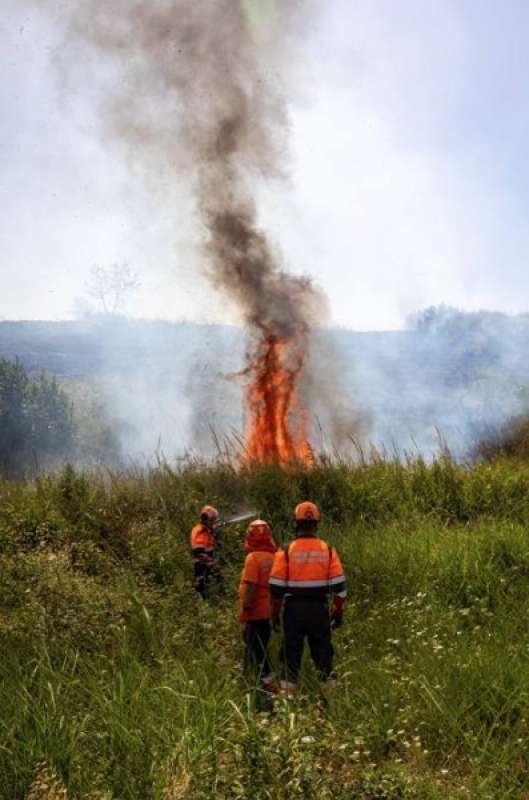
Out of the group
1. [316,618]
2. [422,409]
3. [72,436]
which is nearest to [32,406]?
[72,436]

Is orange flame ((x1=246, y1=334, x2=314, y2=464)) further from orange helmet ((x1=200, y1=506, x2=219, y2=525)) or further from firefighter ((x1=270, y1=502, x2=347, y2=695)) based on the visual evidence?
firefighter ((x1=270, y1=502, x2=347, y2=695))

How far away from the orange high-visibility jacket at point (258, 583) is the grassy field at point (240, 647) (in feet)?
1.94

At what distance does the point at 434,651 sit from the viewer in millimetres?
6270

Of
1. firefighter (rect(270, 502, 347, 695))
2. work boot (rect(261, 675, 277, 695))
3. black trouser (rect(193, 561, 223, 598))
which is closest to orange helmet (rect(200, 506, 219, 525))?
black trouser (rect(193, 561, 223, 598))

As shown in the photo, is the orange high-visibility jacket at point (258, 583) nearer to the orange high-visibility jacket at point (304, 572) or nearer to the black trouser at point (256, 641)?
the black trouser at point (256, 641)

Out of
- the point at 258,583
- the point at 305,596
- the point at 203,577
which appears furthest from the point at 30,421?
the point at 305,596

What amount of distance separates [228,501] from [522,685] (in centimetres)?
729

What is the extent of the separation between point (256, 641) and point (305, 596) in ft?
3.40

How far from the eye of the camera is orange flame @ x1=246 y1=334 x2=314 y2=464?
697 inches

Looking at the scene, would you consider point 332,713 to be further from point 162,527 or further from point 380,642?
point 162,527

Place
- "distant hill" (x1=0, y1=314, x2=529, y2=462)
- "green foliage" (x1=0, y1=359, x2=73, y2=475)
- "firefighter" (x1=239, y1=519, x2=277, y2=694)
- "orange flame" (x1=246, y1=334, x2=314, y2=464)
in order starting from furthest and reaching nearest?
1. "green foliage" (x1=0, y1=359, x2=73, y2=475)
2. "distant hill" (x1=0, y1=314, x2=529, y2=462)
3. "orange flame" (x1=246, y1=334, x2=314, y2=464)
4. "firefighter" (x1=239, y1=519, x2=277, y2=694)

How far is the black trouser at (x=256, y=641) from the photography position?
279 inches

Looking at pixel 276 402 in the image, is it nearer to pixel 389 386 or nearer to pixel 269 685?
pixel 269 685

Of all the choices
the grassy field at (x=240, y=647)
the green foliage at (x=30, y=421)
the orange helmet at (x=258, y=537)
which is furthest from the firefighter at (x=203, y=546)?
the green foliage at (x=30, y=421)
